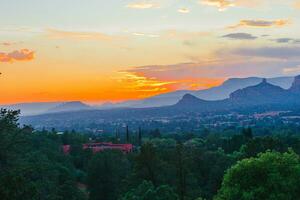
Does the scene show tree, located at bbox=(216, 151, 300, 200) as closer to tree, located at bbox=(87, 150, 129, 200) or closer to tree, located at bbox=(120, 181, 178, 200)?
tree, located at bbox=(120, 181, 178, 200)

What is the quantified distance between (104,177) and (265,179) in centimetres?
2481

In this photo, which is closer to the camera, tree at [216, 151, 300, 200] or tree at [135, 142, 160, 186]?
tree at [216, 151, 300, 200]

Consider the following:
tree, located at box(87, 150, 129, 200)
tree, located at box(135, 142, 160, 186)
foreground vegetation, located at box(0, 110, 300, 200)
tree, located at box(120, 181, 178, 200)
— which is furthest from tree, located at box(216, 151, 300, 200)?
tree, located at box(87, 150, 129, 200)

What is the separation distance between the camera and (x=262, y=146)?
1879 inches

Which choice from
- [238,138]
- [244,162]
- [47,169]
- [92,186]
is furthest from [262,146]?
[238,138]

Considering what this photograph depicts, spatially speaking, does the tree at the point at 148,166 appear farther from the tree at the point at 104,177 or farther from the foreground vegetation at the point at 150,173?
the tree at the point at 104,177

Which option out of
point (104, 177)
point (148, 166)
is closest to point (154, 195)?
point (148, 166)

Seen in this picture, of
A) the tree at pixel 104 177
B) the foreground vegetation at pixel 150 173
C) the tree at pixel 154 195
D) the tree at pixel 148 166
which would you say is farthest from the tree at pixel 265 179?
the tree at pixel 104 177

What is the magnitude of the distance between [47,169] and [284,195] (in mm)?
23924

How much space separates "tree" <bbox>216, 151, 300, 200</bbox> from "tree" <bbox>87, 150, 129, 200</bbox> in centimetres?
2262

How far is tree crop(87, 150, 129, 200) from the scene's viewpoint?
47.6m

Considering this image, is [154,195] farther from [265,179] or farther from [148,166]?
[148,166]

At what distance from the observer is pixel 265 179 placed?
25.6m

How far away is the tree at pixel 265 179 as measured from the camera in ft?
81.7
